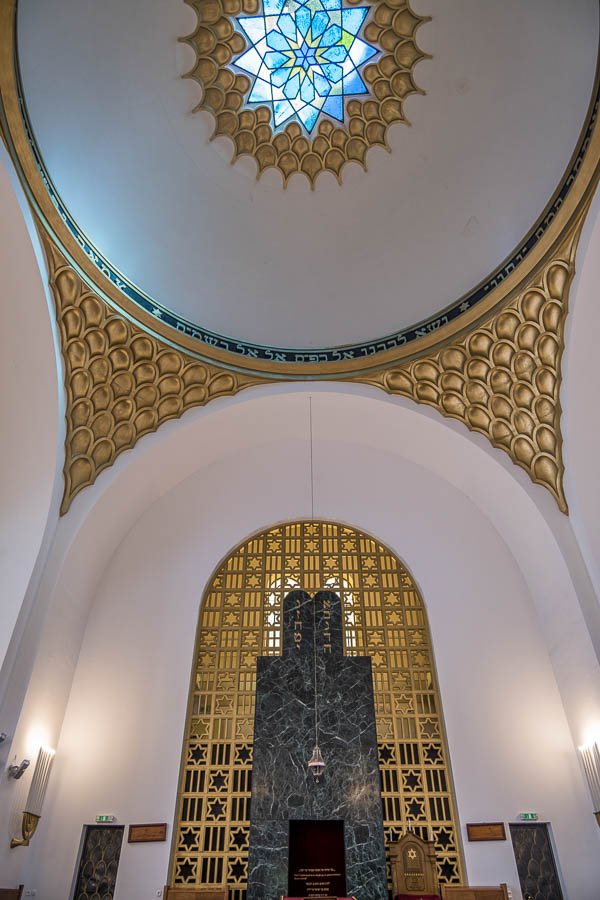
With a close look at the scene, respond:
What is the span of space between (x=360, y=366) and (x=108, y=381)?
3230 millimetres

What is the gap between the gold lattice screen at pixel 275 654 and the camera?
676 cm

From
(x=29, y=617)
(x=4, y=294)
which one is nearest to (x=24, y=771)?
(x=29, y=617)

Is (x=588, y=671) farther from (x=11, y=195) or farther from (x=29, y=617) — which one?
(x=11, y=195)

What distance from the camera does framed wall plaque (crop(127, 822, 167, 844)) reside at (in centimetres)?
660

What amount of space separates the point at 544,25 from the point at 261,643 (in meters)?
7.72

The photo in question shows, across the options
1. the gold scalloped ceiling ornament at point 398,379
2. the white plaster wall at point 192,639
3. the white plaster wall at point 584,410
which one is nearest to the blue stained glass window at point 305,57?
the gold scalloped ceiling ornament at point 398,379

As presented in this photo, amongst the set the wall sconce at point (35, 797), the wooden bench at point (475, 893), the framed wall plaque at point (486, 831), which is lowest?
the wooden bench at point (475, 893)

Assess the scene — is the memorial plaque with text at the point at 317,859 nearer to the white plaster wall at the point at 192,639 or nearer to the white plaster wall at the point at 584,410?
the white plaster wall at the point at 192,639

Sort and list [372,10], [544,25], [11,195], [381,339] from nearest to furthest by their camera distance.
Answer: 1. [11,195]
2. [544,25]
3. [372,10]
4. [381,339]

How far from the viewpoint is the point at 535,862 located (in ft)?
21.3

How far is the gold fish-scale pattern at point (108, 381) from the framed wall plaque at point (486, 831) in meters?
5.70

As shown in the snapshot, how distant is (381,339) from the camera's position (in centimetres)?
828

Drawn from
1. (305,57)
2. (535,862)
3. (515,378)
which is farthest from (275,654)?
(305,57)

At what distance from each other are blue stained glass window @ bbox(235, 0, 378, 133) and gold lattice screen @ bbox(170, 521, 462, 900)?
18.7 ft
